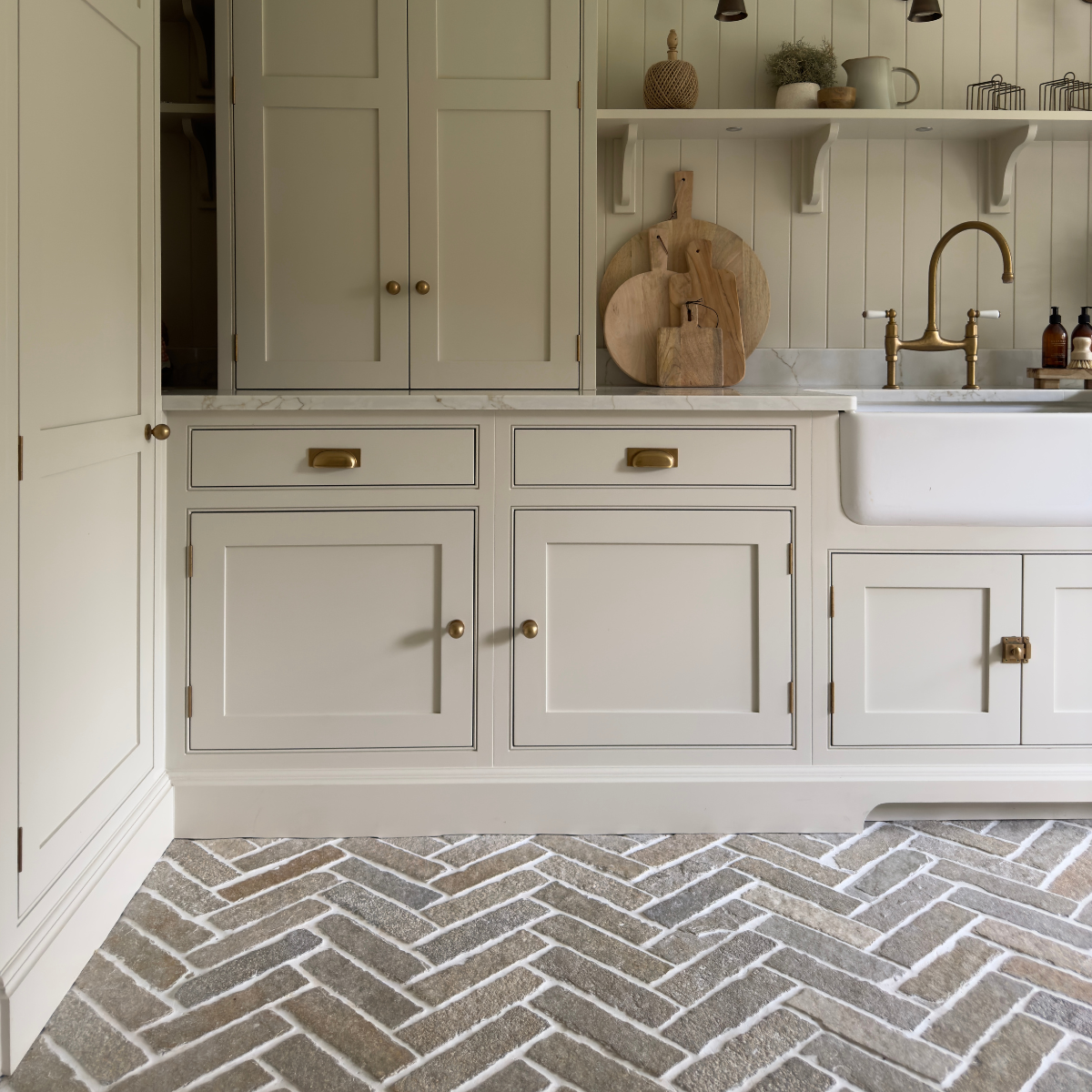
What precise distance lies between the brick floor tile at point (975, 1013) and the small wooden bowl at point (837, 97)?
1.96 metres

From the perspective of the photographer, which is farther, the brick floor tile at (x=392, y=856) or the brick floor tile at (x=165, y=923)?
the brick floor tile at (x=392, y=856)

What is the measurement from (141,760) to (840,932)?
1267 millimetres

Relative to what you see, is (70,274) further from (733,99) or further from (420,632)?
(733,99)

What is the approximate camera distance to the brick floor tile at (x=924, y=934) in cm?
166

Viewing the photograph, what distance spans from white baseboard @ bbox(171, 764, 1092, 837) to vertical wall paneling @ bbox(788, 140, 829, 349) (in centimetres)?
119

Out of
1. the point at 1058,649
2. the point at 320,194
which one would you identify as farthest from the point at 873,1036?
the point at 320,194

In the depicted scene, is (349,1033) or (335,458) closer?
(349,1033)

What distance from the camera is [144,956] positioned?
1646 millimetres

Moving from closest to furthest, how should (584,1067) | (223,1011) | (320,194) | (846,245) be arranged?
(584,1067) < (223,1011) < (320,194) < (846,245)

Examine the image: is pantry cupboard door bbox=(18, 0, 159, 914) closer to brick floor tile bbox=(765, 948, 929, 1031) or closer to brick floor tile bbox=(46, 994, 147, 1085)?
brick floor tile bbox=(46, 994, 147, 1085)

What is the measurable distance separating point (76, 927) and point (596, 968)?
784mm

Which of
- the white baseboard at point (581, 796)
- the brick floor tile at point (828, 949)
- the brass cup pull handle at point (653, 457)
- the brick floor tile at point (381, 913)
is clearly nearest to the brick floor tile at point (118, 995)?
the brick floor tile at point (381, 913)

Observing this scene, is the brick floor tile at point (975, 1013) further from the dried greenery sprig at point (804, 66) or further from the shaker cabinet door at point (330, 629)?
the dried greenery sprig at point (804, 66)

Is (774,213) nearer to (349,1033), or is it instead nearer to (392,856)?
(392,856)
